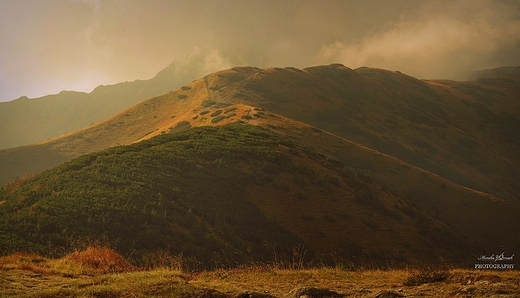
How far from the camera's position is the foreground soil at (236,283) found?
7703mm

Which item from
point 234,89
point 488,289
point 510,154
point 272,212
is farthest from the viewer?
point 510,154

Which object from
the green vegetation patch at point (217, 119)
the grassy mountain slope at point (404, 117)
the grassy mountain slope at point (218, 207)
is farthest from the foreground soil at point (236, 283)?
the grassy mountain slope at point (404, 117)

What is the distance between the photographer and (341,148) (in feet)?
173

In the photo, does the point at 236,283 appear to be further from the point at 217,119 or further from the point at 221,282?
the point at 217,119

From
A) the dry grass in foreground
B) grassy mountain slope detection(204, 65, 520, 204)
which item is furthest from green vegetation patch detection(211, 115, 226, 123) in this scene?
the dry grass in foreground

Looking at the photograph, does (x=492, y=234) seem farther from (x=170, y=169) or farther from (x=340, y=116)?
(x=340, y=116)

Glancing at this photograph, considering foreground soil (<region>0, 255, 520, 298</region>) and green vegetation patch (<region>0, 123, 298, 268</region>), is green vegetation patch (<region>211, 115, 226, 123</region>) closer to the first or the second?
green vegetation patch (<region>0, 123, 298, 268</region>)

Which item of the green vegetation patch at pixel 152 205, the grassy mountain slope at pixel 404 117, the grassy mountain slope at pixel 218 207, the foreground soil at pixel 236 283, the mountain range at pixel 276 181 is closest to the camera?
the foreground soil at pixel 236 283

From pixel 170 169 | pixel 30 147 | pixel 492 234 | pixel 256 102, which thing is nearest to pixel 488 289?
pixel 170 169

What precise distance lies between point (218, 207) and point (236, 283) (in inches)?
583

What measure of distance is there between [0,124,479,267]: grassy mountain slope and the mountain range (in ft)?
0.38

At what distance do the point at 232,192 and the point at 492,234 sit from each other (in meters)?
30.7

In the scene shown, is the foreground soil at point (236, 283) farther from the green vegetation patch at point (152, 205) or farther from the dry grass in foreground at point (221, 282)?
the green vegetation patch at point (152, 205)

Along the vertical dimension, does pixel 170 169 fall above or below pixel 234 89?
below
